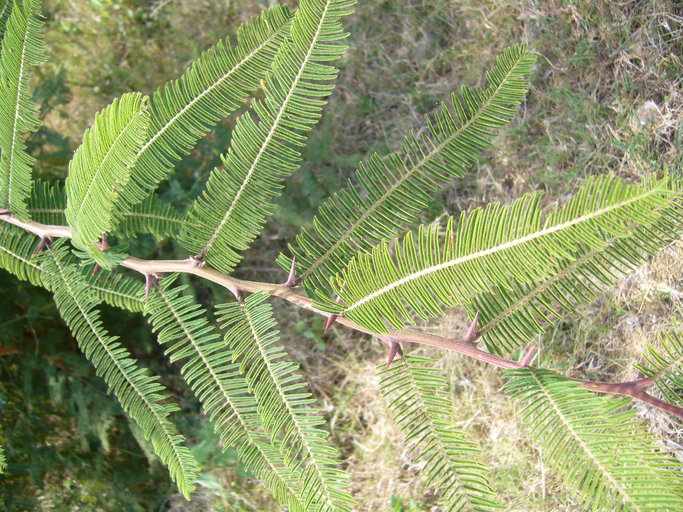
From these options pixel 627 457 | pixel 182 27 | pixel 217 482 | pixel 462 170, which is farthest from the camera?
pixel 182 27

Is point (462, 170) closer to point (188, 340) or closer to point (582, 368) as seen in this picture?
point (188, 340)

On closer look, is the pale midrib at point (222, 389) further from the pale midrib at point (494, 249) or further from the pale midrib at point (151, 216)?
the pale midrib at point (494, 249)

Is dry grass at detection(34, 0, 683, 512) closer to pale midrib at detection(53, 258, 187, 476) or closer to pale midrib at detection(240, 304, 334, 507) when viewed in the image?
pale midrib at detection(53, 258, 187, 476)

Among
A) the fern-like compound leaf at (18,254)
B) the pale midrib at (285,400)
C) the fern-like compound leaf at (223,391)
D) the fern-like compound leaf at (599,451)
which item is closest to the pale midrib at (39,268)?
the fern-like compound leaf at (18,254)

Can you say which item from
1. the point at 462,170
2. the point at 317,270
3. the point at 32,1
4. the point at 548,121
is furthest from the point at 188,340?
the point at 548,121

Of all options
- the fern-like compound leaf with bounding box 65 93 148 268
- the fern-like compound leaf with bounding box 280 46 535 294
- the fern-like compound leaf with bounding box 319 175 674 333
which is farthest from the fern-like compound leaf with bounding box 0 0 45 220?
the fern-like compound leaf with bounding box 319 175 674 333

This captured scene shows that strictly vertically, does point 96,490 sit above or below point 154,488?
above

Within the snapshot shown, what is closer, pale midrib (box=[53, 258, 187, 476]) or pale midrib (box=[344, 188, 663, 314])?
pale midrib (box=[344, 188, 663, 314])
